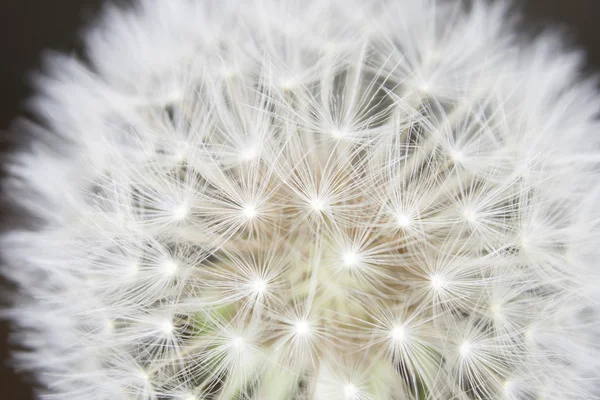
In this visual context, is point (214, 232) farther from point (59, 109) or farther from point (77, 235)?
point (59, 109)

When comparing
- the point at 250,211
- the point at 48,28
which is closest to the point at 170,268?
the point at 250,211

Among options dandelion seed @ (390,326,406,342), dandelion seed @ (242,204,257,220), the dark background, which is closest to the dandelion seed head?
dandelion seed @ (390,326,406,342)

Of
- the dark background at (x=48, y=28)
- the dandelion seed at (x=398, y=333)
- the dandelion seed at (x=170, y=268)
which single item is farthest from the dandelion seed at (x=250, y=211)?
the dark background at (x=48, y=28)

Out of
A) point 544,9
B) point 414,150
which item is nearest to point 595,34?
point 544,9

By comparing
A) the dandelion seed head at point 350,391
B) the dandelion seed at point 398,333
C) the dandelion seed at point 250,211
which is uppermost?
Answer: the dandelion seed at point 250,211

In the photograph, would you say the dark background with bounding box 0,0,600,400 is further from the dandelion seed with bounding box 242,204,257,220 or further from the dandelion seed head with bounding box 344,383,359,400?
the dandelion seed head with bounding box 344,383,359,400

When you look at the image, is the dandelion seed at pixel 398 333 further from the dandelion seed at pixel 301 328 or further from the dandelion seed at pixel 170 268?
the dandelion seed at pixel 170 268

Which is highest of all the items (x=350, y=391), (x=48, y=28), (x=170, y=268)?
(x=48, y=28)

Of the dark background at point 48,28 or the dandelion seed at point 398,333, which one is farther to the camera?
the dark background at point 48,28

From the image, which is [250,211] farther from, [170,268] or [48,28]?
[48,28]
